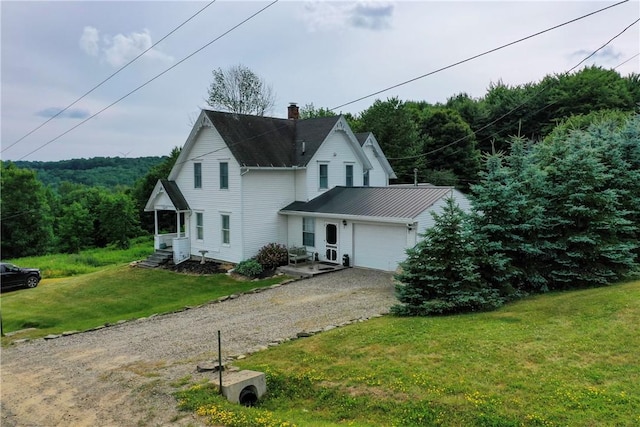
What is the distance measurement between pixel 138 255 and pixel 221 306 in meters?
29.2

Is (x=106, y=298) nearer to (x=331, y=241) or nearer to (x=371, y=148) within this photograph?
(x=331, y=241)

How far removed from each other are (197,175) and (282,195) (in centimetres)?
498

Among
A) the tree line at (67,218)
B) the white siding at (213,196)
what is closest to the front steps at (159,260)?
the white siding at (213,196)

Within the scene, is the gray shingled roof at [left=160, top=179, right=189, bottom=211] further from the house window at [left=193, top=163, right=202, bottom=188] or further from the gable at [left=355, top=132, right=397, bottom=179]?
the gable at [left=355, top=132, right=397, bottom=179]

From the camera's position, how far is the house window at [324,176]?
2459 cm

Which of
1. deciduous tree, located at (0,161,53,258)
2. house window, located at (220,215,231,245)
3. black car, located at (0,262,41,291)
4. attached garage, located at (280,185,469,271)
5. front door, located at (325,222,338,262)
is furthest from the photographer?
deciduous tree, located at (0,161,53,258)

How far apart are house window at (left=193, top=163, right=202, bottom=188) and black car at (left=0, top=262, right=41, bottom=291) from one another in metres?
9.79

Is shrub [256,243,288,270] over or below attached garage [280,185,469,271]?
below

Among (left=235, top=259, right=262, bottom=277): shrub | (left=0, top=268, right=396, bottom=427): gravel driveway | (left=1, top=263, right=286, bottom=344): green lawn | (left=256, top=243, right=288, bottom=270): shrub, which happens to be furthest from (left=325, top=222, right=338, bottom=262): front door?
(left=0, top=268, right=396, bottom=427): gravel driveway

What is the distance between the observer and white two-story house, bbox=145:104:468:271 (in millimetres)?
20281

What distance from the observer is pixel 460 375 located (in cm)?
726

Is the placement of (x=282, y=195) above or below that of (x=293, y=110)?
below

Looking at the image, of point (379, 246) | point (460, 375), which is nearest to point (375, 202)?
point (379, 246)

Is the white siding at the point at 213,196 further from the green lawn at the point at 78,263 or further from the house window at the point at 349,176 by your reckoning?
the green lawn at the point at 78,263
